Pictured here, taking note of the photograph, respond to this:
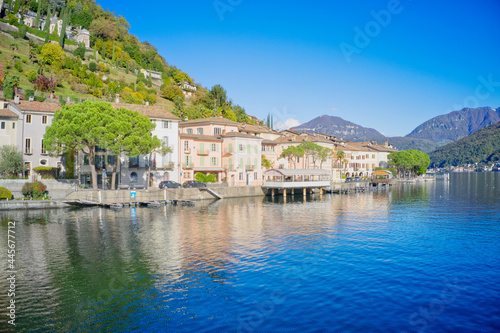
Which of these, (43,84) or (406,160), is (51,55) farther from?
(406,160)

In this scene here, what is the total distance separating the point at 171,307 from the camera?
18.6 meters

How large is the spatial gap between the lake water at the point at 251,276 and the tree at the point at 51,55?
89091 millimetres

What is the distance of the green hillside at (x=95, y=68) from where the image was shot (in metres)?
105

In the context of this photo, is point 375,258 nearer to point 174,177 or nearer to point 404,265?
point 404,265

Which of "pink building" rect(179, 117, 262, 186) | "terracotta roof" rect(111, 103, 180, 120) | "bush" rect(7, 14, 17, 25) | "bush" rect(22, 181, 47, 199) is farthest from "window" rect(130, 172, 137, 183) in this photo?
"bush" rect(7, 14, 17, 25)

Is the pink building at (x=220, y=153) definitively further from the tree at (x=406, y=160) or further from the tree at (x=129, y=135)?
the tree at (x=406, y=160)

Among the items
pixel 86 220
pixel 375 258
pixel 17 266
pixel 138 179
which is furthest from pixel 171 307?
pixel 138 179

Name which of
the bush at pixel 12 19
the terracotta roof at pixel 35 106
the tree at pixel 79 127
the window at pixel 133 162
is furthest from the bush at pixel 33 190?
the bush at pixel 12 19

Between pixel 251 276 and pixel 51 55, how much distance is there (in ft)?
391

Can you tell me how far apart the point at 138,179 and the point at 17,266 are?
1721 inches

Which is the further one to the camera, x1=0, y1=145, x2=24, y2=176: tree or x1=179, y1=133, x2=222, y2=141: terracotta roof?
x1=179, y1=133, x2=222, y2=141: terracotta roof

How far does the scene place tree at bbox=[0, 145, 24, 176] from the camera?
55.2 m

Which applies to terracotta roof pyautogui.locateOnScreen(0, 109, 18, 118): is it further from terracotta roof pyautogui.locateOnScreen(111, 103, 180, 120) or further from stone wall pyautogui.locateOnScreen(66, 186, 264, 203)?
stone wall pyautogui.locateOnScreen(66, 186, 264, 203)

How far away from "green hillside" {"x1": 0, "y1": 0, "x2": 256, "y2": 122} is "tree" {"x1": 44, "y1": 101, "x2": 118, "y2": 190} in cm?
2612
